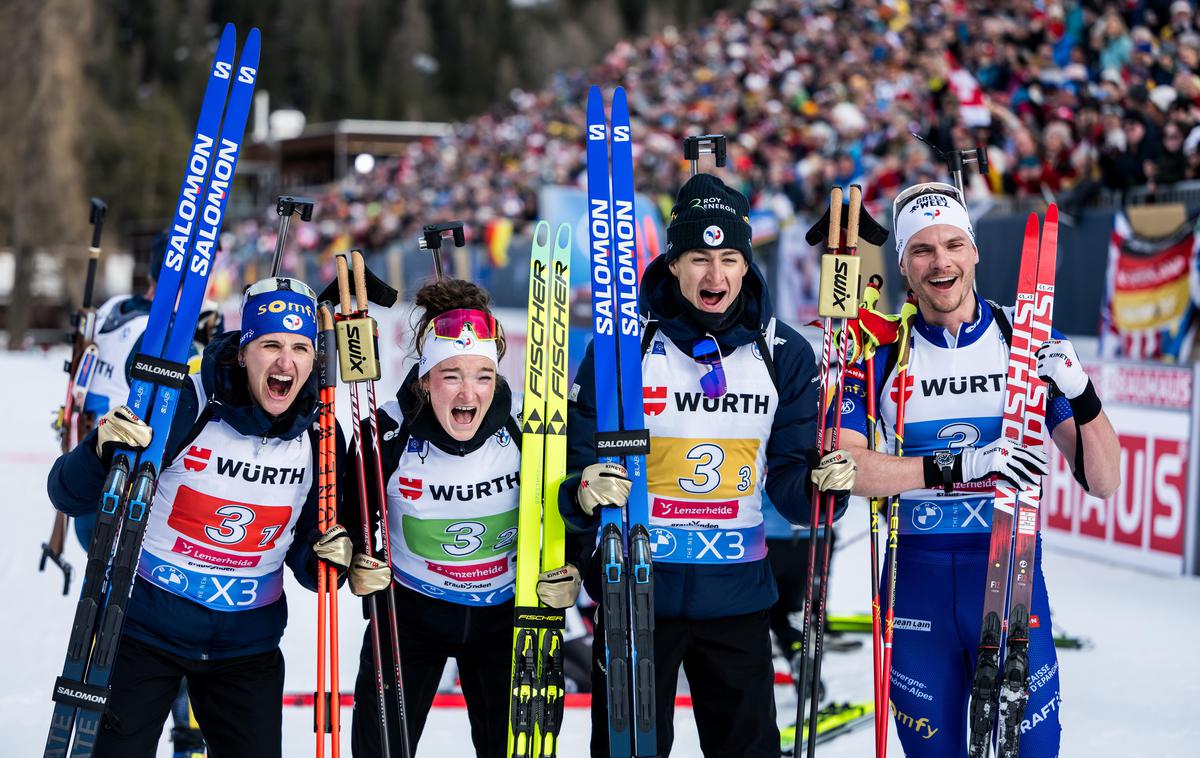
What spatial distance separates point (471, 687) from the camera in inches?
133

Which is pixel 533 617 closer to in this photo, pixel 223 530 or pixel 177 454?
pixel 223 530

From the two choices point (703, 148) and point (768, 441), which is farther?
point (703, 148)

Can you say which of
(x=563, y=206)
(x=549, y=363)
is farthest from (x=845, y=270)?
(x=563, y=206)

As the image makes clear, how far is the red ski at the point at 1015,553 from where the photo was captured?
299 centimetres

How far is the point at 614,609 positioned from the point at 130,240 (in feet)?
Result: 153

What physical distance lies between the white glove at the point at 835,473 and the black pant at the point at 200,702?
1.48 metres

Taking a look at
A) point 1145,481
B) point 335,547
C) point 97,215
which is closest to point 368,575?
point 335,547

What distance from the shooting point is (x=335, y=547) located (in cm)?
311

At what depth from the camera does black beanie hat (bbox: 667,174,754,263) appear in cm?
312

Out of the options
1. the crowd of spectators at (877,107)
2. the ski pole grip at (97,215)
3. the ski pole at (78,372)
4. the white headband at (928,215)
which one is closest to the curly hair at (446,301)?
the white headband at (928,215)

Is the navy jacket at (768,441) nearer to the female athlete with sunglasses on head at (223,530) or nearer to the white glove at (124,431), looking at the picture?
the female athlete with sunglasses on head at (223,530)

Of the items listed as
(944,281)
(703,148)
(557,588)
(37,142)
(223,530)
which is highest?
(37,142)

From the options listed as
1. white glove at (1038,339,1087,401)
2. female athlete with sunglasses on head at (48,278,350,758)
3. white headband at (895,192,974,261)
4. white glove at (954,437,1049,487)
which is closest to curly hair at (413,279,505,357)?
female athlete with sunglasses on head at (48,278,350,758)

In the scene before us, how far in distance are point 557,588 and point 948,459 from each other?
1.02m
